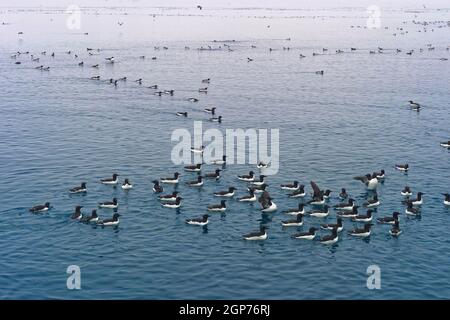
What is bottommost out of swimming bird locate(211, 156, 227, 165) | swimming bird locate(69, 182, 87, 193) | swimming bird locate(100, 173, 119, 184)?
swimming bird locate(69, 182, 87, 193)

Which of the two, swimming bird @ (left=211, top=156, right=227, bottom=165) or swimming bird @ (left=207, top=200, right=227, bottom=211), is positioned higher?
swimming bird @ (left=211, top=156, right=227, bottom=165)

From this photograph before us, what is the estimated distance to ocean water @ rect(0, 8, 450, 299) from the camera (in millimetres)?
42844

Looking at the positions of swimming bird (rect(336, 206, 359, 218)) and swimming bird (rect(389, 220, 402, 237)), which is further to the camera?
swimming bird (rect(336, 206, 359, 218))

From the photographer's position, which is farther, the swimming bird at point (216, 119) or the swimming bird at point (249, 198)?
the swimming bird at point (216, 119)

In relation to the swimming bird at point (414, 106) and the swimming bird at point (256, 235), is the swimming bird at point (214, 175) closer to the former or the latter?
the swimming bird at point (256, 235)

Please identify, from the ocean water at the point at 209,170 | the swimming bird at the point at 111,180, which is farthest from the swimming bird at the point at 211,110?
the swimming bird at the point at 111,180

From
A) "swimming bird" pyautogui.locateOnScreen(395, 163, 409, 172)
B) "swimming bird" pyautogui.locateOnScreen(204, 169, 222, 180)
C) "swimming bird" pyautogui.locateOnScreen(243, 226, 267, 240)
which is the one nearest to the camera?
"swimming bird" pyautogui.locateOnScreen(243, 226, 267, 240)

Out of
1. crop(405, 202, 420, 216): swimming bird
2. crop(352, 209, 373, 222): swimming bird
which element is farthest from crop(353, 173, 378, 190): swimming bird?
crop(352, 209, 373, 222): swimming bird

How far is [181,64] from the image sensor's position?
14725 centimetres

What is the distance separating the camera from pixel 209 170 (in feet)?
223

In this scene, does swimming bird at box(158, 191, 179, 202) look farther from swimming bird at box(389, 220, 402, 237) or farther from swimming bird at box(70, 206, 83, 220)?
swimming bird at box(389, 220, 402, 237)

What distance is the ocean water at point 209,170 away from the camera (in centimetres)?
4284
